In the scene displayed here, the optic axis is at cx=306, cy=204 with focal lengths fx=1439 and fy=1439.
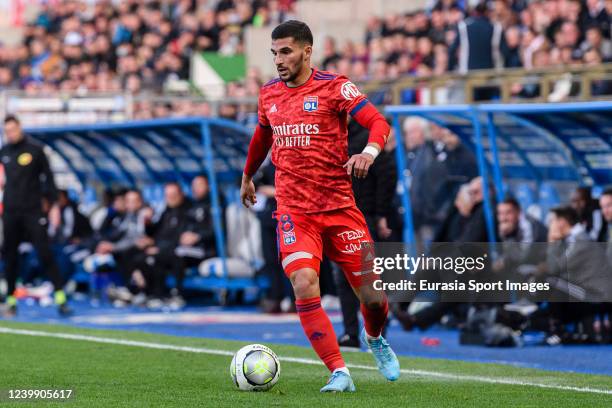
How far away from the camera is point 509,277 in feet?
27.8

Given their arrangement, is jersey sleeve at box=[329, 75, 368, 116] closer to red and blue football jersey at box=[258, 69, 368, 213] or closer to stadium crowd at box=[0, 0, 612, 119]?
red and blue football jersey at box=[258, 69, 368, 213]

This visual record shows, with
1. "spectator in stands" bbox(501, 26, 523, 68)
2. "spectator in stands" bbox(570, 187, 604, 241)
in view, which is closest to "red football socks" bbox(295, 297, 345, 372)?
"spectator in stands" bbox(570, 187, 604, 241)

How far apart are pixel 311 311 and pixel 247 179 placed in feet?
3.41

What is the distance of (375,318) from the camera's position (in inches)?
330

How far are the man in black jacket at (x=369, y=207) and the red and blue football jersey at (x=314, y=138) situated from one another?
9.32 ft

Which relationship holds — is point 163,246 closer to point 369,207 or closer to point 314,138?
point 369,207

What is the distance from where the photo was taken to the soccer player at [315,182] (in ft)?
26.4

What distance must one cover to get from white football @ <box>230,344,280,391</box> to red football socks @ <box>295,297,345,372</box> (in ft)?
0.92

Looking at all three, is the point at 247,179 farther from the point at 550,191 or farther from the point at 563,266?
the point at 550,191

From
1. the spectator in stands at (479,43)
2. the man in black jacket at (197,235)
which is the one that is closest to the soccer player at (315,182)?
the man in black jacket at (197,235)

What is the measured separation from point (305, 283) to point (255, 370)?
58cm

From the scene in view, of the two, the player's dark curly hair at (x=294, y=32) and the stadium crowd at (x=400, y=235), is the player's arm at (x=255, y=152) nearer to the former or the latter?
the player's dark curly hair at (x=294, y=32)

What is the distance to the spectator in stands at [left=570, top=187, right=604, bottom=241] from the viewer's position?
503 inches

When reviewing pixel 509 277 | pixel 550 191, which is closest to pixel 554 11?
pixel 550 191
